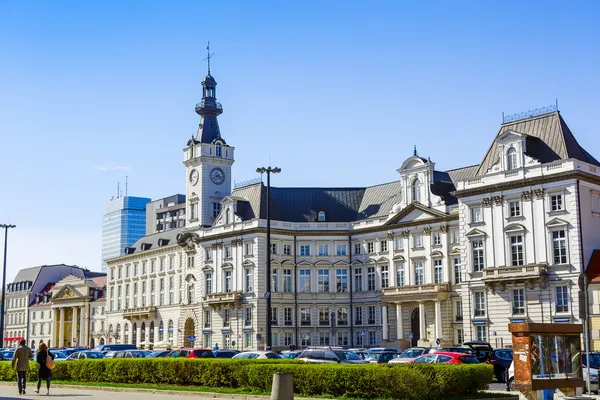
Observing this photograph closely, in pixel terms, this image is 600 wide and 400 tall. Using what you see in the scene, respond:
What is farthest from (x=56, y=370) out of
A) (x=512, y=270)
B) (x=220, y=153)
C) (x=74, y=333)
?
(x=74, y=333)

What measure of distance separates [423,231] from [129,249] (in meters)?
52.3

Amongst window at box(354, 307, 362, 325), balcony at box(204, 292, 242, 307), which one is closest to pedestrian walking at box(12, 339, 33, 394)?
balcony at box(204, 292, 242, 307)

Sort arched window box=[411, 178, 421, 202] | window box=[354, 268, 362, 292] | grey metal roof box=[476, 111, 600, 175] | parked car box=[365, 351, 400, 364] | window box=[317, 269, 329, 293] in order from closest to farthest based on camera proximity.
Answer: parked car box=[365, 351, 400, 364]
grey metal roof box=[476, 111, 600, 175]
arched window box=[411, 178, 421, 202]
window box=[354, 268, 362, 292]
window box=[317, 269, 329, 293]

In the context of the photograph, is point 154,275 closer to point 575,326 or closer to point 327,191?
point 327,191

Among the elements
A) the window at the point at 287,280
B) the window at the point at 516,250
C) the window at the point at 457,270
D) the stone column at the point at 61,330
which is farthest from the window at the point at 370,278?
the stone column at the point at 61,330

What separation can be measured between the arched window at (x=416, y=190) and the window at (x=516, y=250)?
15566mm

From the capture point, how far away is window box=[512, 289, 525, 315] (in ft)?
210

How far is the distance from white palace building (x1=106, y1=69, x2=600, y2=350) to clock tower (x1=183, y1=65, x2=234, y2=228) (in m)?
0.17

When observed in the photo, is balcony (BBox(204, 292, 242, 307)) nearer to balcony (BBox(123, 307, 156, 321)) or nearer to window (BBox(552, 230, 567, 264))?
balcony (BBox(123, 307, 156, 321))

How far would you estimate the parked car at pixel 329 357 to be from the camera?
42.0 metres

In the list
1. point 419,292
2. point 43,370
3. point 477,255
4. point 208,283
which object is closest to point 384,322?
point 419,292

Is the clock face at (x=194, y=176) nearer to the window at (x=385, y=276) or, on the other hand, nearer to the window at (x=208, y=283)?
the window at (x=208, y=283)

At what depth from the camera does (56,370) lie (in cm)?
4116

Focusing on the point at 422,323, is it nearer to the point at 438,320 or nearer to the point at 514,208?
the point at 438,320
